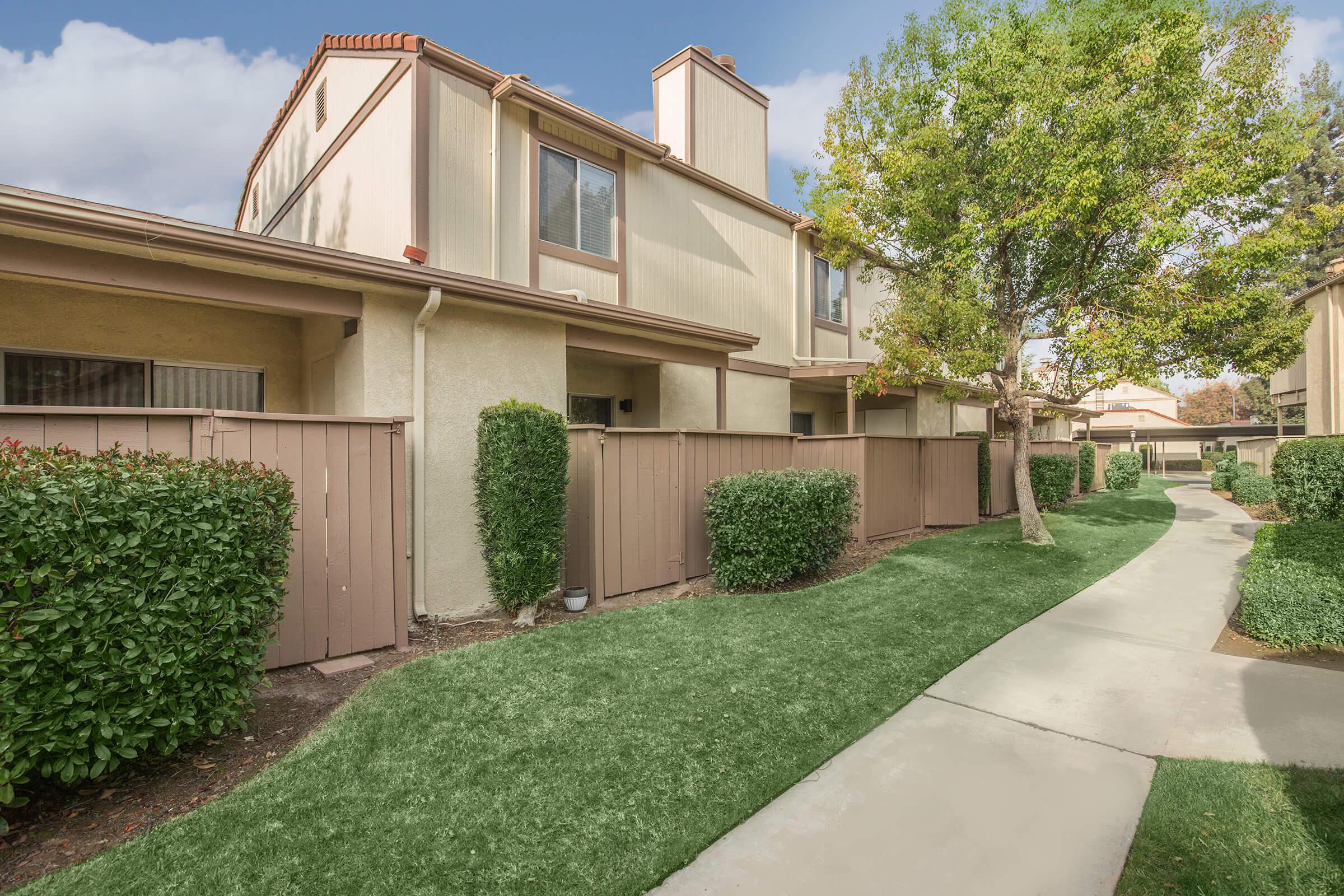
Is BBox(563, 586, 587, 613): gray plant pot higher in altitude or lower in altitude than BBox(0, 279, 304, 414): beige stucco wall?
lower

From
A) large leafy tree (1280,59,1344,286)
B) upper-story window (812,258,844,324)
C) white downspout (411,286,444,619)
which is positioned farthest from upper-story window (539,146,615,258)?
large leafy tree (1280,59,1344,286)

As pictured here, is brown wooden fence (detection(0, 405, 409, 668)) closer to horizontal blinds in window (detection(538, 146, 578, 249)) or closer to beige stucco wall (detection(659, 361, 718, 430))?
horizontal blinds in window (detection(538, 146, 578, 249))

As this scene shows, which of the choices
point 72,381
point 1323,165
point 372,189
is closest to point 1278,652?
point 372,189

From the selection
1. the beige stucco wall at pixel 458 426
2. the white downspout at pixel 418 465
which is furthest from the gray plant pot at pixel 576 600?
the white downspout at pixel 418 465

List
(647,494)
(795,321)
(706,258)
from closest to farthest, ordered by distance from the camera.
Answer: (647,494) < (706,258) < (795,321)

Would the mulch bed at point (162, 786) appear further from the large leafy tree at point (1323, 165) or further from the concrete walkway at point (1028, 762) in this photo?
the large leafy tree at point (1323, 165)

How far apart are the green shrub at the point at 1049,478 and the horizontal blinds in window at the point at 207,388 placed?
49.2ft

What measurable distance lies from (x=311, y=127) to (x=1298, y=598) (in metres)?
13.9

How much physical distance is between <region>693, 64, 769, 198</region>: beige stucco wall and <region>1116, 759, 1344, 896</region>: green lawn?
11017 mm

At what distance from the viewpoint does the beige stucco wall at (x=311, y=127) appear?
837 cm

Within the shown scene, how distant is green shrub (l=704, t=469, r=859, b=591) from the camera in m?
6.85

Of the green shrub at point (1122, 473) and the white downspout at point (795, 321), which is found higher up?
the white downspout at point (795, 321)

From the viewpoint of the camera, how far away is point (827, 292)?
46.0 feet

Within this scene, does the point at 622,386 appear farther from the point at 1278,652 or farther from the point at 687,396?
the point at 1278,652
